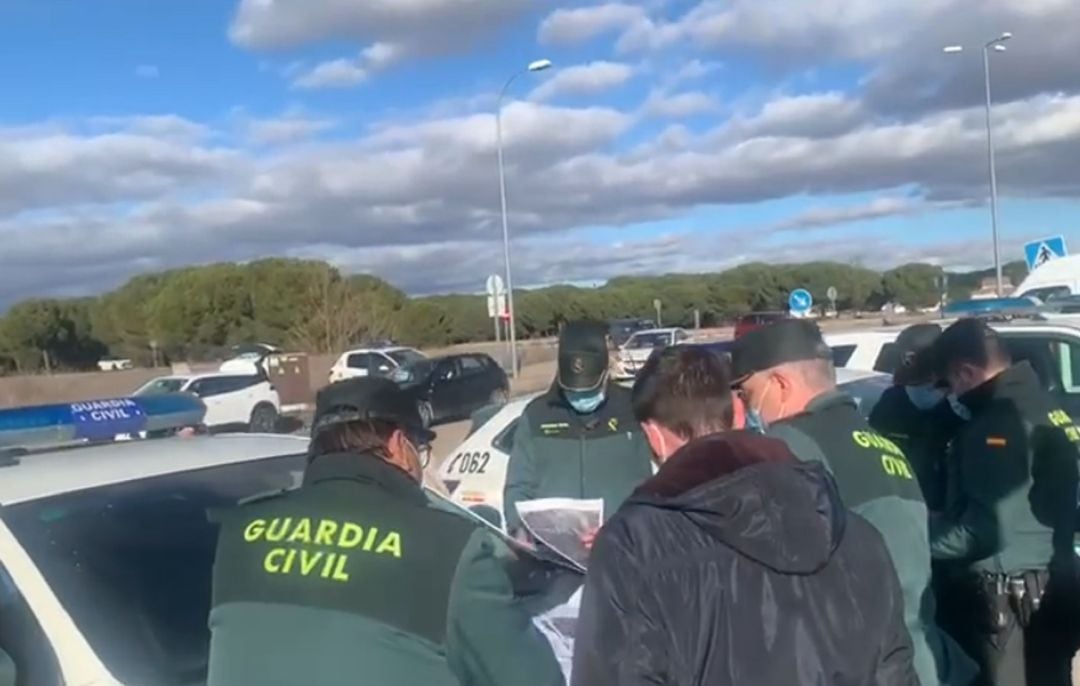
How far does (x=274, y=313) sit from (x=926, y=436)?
64526 millimetres

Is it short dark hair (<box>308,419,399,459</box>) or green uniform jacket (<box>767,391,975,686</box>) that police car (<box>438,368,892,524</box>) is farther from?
short dark hair (<box>308,419,399,459</box>)

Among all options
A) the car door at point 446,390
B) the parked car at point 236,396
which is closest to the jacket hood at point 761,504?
the parked car at point 236,396

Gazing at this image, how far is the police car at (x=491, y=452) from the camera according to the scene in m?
8.16

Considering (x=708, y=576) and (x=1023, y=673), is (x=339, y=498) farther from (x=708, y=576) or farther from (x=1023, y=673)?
(x=1023, y=673)

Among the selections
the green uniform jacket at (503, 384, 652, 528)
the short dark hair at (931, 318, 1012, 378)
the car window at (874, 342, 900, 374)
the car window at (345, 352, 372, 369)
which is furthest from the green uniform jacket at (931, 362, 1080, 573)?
the car window at (345, 352, 372, 369)

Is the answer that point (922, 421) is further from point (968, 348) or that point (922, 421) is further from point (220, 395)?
point (220, 395)

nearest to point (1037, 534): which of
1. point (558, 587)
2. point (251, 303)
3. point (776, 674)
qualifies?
point (558, 587)

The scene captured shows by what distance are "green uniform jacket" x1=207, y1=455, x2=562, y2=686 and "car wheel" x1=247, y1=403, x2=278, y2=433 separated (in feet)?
89.0

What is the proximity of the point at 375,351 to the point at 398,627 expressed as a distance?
34.0m

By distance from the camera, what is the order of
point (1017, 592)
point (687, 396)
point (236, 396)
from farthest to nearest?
point (236, 396) < point (1017, 592) < point (687, 396)

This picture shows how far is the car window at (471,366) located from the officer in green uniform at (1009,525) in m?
26.3

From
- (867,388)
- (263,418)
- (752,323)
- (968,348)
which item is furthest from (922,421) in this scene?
(263,418)

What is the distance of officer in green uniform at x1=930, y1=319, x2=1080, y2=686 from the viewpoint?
4223 mm

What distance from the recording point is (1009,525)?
13.9ft
